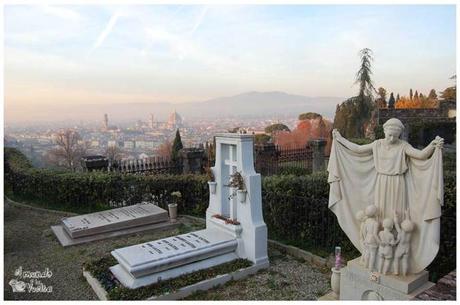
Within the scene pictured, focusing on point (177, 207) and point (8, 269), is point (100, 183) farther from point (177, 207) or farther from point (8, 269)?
point (8, 269)

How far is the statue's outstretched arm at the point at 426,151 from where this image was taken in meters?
4.20

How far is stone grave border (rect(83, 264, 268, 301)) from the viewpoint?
5.37 meters

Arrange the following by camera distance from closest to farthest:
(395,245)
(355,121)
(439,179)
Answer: (439,179) → (395,245) → (355,121)

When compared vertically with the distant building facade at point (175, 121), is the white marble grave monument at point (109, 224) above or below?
below

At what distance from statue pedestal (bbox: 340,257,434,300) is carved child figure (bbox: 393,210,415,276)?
0.12 metres

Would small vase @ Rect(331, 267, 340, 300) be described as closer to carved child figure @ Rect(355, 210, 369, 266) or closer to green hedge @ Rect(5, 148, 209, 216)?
carved child figure @ Rect(355, 210, 369, 266)

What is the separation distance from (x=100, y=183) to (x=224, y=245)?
522 centimetres

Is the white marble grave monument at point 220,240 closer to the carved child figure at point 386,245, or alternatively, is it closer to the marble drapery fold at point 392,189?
the marble drapery fold at point 392,189

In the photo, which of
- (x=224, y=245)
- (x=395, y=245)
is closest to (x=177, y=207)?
(x=224, y=245)

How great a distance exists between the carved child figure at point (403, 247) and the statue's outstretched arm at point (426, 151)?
2.35ft

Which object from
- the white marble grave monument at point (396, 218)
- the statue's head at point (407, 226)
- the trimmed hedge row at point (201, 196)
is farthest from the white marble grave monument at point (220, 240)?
the statue's head at point (407, 226)

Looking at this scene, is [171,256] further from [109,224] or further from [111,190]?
[111,190]

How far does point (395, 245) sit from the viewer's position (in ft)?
14.8

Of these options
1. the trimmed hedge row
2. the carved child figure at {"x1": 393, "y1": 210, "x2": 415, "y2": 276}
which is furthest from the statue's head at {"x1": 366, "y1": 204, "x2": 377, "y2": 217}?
the trimmed hedge row
